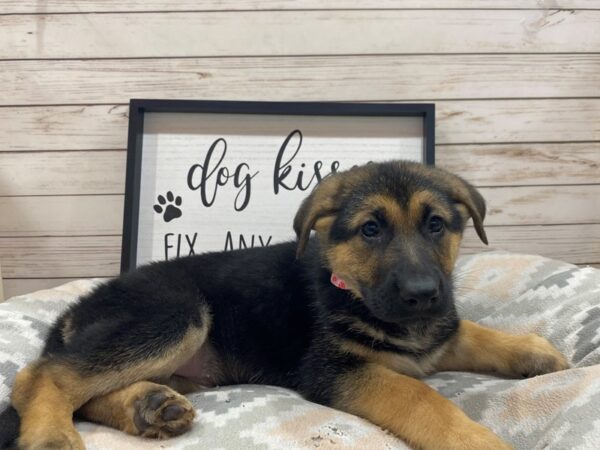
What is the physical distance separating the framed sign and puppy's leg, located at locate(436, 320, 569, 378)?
1.23m

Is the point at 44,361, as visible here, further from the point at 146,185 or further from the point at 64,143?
the point at 64,143

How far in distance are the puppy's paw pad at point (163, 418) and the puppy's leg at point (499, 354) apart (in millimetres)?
1027

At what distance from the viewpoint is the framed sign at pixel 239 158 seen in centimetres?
305

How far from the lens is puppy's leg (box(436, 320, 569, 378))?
192 cm

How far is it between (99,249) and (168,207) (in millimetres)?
528

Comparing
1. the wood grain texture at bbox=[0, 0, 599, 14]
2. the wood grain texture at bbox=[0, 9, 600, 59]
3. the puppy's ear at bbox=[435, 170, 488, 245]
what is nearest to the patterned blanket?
the puppy's ear at bbox=[435, 170, 488, 245]

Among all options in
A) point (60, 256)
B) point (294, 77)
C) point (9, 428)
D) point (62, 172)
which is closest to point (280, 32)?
point (294, 77)

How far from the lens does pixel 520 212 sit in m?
3.23

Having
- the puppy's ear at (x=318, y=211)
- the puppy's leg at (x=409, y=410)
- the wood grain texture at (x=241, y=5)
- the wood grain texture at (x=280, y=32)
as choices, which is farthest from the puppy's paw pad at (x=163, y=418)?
the wood grain texture at (x=241, y=5)

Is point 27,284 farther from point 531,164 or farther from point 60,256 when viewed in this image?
point 531,164

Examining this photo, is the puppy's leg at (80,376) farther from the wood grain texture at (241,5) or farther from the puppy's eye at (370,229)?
the wood grain texture at (241,5)

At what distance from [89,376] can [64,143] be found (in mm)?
1874

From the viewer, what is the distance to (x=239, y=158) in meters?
3.11

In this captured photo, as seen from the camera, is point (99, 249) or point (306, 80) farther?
point (99, 249)
